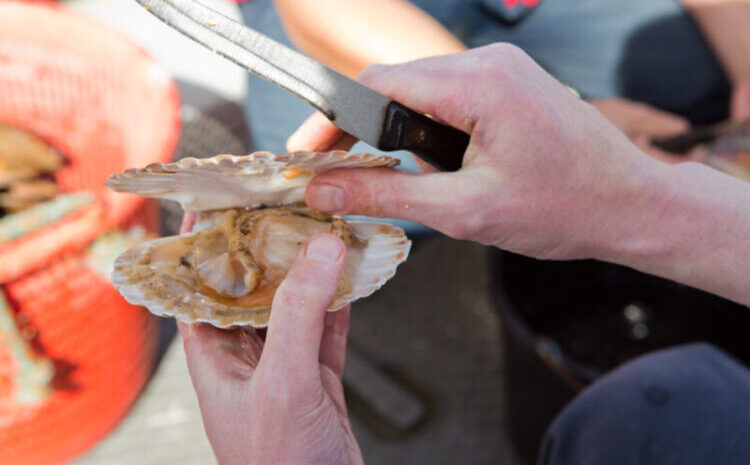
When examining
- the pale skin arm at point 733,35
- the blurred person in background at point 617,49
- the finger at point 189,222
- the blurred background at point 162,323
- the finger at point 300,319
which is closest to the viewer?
the finger at point 300,319

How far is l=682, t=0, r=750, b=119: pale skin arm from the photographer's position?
1.44m

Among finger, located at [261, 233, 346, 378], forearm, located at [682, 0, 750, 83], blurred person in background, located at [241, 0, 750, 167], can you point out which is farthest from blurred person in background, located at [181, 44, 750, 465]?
forearm, located at [682, 0, 750, 83]

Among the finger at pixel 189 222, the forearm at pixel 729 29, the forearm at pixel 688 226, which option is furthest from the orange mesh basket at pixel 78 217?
the forearm at pixel 729 29

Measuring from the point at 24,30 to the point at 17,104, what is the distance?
0.60 ft

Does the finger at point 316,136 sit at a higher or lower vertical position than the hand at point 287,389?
higher

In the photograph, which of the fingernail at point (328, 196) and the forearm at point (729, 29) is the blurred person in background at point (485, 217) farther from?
the forearm at point (729, 29)

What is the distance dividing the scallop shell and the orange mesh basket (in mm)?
276

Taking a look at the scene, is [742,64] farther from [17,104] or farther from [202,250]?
[17,104]

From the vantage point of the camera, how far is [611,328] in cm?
133

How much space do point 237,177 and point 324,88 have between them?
0.61 feet

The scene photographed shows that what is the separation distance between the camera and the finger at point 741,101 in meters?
1.41

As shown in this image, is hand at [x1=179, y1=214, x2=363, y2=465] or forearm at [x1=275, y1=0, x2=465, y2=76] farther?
forearm at [x1=275, y1=0, x2=465, y2=76]

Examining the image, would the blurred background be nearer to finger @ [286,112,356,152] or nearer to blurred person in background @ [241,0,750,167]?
blurred person in background @ [241,0,750,167]

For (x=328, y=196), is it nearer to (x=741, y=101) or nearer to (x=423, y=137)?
(x=423, y=137)
